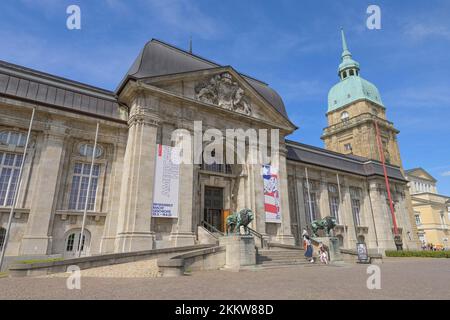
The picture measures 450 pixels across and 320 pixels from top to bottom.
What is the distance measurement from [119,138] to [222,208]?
33.1ft

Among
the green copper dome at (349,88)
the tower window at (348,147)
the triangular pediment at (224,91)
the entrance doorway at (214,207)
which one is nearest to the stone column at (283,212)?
the triangular pediment at (224,91)

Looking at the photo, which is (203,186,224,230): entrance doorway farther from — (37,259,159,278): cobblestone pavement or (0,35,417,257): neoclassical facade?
(37,259,159,278): cobblestone pavement

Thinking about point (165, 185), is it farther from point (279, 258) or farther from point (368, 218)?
point (368, 218)

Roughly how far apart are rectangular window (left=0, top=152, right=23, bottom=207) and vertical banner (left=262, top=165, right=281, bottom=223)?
1764 cm

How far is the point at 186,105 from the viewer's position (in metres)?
21.3

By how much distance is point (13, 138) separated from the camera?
1711 cm

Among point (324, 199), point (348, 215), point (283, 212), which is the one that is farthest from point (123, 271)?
point (348, 215)

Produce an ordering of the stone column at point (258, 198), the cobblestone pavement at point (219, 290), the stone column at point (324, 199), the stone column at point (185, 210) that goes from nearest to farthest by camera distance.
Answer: the cobblestone pavement at point (219, 290) → the stone column at point (185, 210) → the stone column at point (258, 198) → the stone column at point (324, 199)

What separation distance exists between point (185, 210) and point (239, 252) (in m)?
Answer: 5.75

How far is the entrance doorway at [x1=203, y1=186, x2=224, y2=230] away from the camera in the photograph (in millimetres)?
22547

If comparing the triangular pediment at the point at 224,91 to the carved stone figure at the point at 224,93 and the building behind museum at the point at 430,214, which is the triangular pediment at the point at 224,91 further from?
the building behind museum at the point at 430,214

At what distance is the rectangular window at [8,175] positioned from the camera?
16.1 metres

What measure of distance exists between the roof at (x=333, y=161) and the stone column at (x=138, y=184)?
16.5 m
